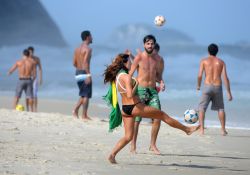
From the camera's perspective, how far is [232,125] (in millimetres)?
16219

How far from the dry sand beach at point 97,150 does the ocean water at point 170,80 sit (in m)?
3.23

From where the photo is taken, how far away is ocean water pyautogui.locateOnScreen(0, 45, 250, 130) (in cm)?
2000

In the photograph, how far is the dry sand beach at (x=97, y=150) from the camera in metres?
8.72

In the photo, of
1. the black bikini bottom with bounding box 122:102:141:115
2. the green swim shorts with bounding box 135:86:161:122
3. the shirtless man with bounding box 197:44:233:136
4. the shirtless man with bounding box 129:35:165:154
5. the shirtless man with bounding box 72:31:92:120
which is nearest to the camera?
the black bikini bottom with bounding box 122:102:141:115

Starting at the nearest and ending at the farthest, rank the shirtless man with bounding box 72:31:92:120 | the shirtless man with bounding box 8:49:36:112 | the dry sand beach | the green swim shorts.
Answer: the dry sand beach, the green swim shorts, the shirtless man with bounding box 72:31:92:120, the shirtless man with bounding box 8:49:36:112

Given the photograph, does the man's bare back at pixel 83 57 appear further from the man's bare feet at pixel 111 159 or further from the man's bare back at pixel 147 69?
the man's bare feet at pixel 111 159

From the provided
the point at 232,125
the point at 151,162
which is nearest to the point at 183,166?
the point at 151,162

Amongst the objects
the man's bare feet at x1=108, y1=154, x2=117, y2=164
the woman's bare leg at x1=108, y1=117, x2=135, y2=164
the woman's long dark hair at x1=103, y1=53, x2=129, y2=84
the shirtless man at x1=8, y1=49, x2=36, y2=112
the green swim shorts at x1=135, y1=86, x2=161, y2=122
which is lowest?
the man's bare feet at x1=108, y1=154, x2=117, y2=164

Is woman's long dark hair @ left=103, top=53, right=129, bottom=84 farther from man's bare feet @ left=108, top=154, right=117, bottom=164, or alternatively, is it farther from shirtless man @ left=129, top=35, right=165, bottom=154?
shirtless man @ left=129, top=35, right=165, bottom=154

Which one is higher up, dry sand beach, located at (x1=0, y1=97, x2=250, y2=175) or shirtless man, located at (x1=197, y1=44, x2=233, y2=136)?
shirtless man, located at (x1=197, y1=44, x2=233, y2=136)

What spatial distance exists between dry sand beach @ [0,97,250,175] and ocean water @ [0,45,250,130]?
3.23 m

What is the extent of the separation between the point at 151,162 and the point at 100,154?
0.78 m

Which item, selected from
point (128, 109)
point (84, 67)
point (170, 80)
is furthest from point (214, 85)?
point (170, 80)

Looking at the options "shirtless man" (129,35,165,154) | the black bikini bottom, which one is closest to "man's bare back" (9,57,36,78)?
"shirtless man" (129,35,165,154)
